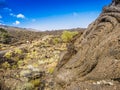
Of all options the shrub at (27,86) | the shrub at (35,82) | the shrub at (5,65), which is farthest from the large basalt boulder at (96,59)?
the shrub at (5,65)

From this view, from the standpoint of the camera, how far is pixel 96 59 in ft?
58.5

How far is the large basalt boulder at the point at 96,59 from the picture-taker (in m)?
16.1

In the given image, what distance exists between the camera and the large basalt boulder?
52.7ft

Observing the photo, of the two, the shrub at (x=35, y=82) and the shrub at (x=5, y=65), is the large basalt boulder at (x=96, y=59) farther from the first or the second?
the shrub at (x=5, y=65)

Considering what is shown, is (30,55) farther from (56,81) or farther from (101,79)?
(101,79)

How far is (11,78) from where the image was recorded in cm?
3316

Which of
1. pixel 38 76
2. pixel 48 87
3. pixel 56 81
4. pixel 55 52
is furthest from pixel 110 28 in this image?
pixel 55 52

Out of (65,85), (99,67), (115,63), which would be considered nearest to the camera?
(115,63)

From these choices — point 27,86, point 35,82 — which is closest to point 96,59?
point 27,86

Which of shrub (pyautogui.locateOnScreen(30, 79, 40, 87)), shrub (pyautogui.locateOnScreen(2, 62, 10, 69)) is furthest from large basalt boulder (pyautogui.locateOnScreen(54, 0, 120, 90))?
shrub (pyautogui.locateOnScreen(2, 62, 10, 69))

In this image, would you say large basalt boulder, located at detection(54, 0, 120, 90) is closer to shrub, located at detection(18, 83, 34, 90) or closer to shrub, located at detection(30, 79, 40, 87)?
shrub, located at detection(18, 83, 34, 90)

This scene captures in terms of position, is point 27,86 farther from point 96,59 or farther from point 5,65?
point 5,65

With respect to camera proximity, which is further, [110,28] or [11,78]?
[11,78]

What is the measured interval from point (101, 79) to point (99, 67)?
1.14 metres
